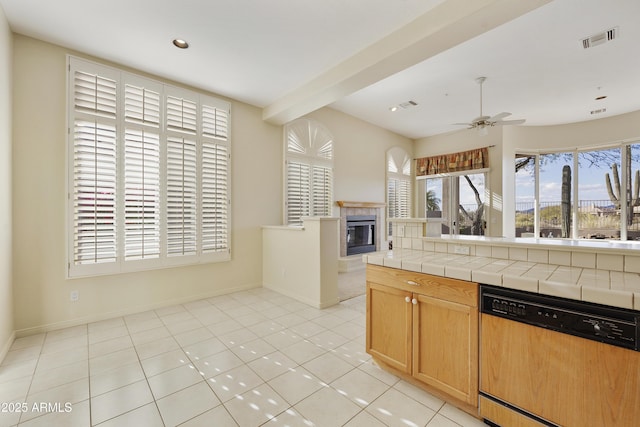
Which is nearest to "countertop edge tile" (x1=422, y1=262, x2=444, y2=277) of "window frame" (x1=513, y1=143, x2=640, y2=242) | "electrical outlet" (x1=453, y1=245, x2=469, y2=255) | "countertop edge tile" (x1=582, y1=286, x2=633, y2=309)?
"electrical outlet" (x1=453, y1=245, x2=469, y2=255)

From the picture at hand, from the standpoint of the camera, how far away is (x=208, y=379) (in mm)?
2029

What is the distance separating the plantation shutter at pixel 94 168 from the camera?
2906mm

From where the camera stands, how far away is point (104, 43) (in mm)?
2805

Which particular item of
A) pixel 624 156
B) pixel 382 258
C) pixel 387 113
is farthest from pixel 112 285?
pixel 624 156

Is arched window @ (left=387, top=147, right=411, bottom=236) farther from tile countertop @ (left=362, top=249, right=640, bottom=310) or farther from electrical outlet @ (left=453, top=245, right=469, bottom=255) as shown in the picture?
tile countertop @ (left=362, top=249, right=640, bottom=310)

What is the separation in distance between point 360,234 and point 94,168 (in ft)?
15.2

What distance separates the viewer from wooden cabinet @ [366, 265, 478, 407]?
1.58 m

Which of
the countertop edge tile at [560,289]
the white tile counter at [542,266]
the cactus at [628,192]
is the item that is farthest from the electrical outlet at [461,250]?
the cactus at [628,192]

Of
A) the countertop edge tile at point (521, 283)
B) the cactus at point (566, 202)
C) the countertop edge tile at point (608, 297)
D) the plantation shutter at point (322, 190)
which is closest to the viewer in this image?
the countertop edge tile at point (608, 297)

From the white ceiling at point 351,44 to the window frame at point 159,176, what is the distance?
0.19 m

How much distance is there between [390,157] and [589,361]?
19.2 ft

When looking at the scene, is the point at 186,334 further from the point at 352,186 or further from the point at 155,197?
the point at 352,186

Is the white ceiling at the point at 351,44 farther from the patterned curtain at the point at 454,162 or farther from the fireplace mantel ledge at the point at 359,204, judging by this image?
the fireplace mantel ledge at the point at 359,204

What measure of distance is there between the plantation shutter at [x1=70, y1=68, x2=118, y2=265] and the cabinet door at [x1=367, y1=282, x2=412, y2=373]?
2.96m
